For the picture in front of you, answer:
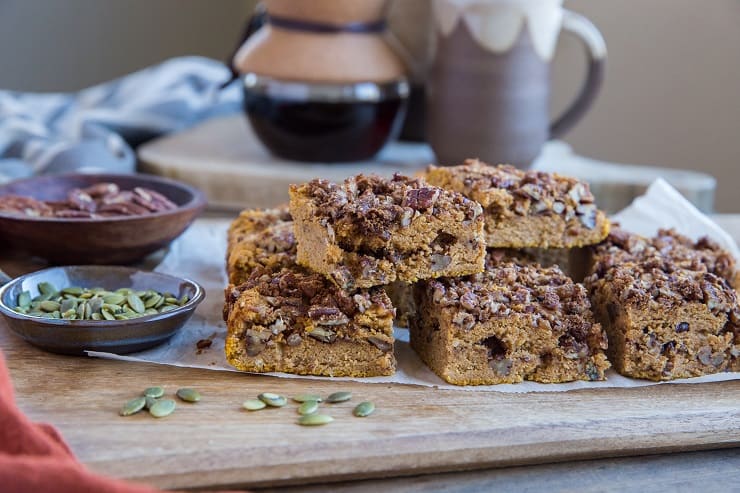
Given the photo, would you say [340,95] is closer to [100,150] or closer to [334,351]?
[100,150]

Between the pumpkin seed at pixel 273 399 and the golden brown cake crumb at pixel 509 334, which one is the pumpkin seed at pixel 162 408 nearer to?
the pumpkin seed at pixel 273 399

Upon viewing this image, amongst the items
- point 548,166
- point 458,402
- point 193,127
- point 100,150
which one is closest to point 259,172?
point 100,150

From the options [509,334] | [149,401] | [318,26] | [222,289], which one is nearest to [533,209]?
[509,334]

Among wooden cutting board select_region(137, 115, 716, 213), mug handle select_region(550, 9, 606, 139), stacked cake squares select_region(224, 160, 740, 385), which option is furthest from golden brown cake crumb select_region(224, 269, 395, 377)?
mug handle select_region(550, 9, 606, 139)

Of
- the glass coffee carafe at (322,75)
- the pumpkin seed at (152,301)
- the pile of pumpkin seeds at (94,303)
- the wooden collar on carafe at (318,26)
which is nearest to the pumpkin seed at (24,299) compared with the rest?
the pile of pumpkin seeds at (94,303)

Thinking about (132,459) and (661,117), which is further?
(661,117)

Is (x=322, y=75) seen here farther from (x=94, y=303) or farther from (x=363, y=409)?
(x=363, y=409)
